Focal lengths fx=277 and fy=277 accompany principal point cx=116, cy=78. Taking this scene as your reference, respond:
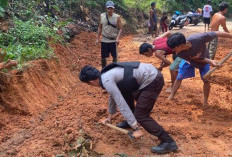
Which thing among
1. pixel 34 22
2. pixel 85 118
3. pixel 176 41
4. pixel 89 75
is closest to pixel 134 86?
pixel 89 75

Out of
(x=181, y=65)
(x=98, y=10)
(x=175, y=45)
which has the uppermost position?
(x=98, y=10)

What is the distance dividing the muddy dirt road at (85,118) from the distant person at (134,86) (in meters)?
0.44

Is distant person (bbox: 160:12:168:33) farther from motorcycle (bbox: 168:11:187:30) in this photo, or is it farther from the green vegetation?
the green vegetation

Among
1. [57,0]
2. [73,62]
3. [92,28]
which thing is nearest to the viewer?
[73,62]

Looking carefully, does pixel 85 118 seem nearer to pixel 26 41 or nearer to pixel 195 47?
pixel 195 47

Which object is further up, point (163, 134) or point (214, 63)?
point (214, 63)

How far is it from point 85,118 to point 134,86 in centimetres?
131

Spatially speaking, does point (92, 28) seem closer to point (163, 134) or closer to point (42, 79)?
point (42, 79)

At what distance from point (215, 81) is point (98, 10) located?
8.67m

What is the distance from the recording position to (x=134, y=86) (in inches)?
134

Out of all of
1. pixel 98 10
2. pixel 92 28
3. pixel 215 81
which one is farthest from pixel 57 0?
pixel 215 81

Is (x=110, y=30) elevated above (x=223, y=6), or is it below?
below

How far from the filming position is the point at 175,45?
4.02 metres

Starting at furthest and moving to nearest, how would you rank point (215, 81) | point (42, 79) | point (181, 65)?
1. point (215, 81)
2. point (42, 79)
3. point (181, 65)
